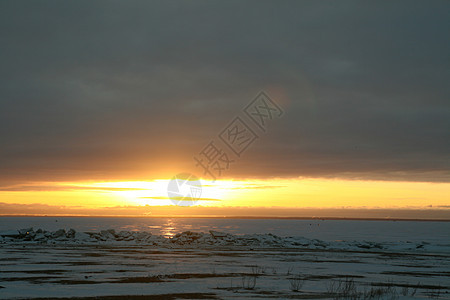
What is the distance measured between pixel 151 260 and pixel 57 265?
625 cm

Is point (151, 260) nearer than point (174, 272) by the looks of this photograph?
No

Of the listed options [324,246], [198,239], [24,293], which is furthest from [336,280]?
[198,239]

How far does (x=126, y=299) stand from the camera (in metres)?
15.9

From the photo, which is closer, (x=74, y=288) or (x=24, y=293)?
(x=24, y=293)

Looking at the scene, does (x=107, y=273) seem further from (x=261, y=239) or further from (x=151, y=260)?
(x=261, y=239)

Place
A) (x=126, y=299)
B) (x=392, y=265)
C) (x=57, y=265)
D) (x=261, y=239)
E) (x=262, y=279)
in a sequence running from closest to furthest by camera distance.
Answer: (x=126, y=299) < (x=262, y=279) < (x=57, y=265) < (x=392, y=265) < (x=261, y=239)

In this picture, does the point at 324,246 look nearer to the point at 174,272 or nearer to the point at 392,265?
the point at 392,265

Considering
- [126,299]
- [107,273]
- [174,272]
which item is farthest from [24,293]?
[174,272]

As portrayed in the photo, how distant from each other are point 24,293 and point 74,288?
2.00m

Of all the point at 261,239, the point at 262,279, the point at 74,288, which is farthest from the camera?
the point at 261,239

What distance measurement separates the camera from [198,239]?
174 feet

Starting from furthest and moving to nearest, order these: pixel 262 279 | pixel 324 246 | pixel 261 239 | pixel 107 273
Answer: pixel 261 239
pixel 324 246
pixel 107 273
pixel 262 279

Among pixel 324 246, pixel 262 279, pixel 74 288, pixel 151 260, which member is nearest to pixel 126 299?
pixel 74 288

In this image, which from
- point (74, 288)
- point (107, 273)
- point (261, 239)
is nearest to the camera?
point (74, 288)
